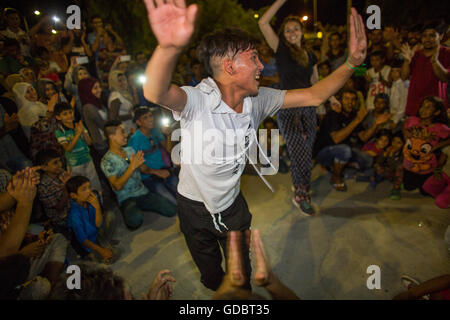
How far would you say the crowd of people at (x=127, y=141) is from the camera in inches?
71.6

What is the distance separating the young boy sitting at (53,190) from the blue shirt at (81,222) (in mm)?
138

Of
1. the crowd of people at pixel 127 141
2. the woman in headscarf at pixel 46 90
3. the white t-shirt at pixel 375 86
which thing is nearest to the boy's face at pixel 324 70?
the crowd of people at pixel 127 141

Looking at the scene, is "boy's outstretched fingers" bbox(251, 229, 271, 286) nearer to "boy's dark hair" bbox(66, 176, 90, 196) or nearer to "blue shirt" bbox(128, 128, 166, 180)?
"boy's dark hair" bbox(66, 176, 90, 196)

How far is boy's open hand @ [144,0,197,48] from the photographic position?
0.98m

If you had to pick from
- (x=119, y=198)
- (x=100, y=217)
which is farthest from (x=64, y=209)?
(x=119, y=198)

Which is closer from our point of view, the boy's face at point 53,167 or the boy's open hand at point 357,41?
the boy's open hand at point 357,41

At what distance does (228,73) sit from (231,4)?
15390 mm

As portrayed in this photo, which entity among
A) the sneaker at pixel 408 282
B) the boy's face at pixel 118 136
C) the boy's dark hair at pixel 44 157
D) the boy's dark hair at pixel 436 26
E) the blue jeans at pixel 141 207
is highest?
the boy's dark hair at pixel 436 26

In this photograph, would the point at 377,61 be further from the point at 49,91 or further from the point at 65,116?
the point at 49,91

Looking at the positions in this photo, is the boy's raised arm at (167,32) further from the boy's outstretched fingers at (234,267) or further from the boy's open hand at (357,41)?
the boy's open hand at (357,41)

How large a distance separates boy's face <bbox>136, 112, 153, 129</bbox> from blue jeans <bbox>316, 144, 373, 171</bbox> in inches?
105

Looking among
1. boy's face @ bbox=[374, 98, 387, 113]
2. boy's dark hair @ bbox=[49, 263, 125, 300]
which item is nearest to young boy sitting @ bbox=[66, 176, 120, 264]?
boy's dark hair @ bbox=[49, 263, 125, 300]

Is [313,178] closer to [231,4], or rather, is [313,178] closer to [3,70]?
[3,70]

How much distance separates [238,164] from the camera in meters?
1.65
